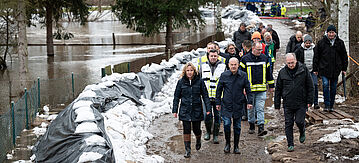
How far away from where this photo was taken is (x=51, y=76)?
2359cm

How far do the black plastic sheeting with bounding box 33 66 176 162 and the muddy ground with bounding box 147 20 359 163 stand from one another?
1.16 m

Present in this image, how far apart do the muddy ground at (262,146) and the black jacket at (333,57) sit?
103 centimetres

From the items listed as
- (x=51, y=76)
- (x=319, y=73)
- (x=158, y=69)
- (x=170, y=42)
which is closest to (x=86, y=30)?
(x=170, y=42)

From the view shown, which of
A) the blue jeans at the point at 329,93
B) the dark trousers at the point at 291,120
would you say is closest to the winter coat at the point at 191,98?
the dark trousers at the point at 291,120

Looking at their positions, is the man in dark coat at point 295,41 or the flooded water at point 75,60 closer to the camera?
the man in dark coat at point 295,41

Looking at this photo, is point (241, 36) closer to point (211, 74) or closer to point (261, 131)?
point (261, 131)

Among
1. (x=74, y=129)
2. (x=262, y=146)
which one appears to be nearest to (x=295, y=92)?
(x=262, y=146)

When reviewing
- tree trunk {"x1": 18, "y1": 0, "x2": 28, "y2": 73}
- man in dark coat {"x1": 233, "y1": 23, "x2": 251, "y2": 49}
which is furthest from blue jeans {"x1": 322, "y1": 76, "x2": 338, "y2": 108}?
tree trunk {"x1": 18, "y1": 0, "x2": 28, "y2": 73}

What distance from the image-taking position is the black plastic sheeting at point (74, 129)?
271 inches

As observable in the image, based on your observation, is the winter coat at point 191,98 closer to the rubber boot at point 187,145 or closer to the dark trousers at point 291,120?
the rubber boot at point 187,145

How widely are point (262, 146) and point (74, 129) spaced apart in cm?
322

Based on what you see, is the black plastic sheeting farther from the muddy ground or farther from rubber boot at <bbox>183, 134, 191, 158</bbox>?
rubber boot at <bbox>183, 134, 191, 158</bbox>

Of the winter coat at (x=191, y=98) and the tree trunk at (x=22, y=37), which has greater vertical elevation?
the tree trunk at (x=22, y=37)

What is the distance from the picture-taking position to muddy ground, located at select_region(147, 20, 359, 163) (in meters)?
7.34
